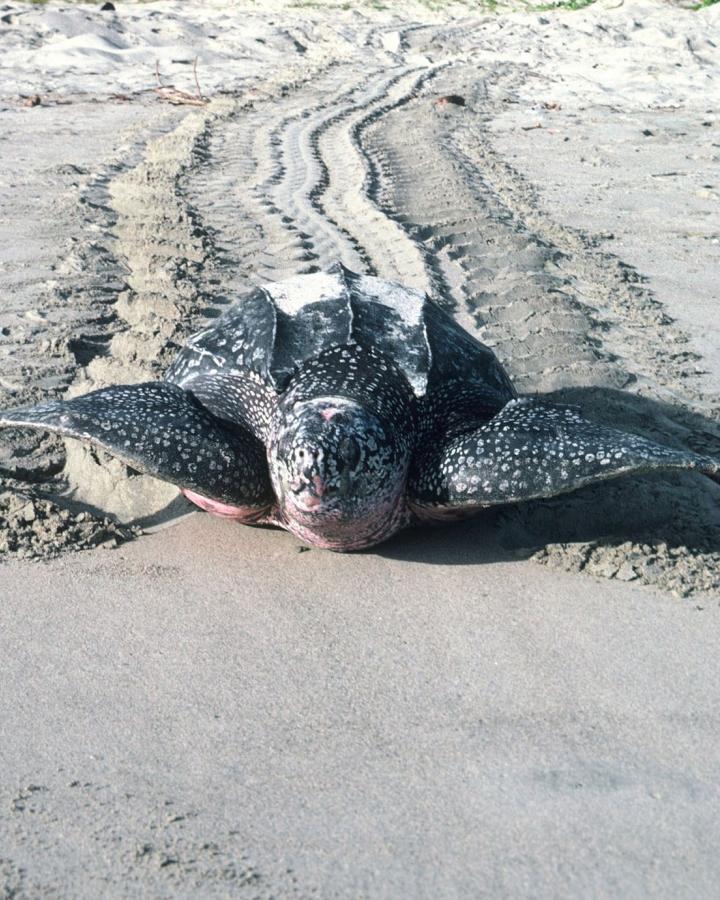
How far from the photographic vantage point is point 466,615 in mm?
2471

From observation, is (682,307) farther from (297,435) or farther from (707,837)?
(707,837)

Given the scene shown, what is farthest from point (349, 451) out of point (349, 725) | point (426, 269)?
point (426, 269)

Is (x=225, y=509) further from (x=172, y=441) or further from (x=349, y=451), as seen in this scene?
(x=349, y=451)

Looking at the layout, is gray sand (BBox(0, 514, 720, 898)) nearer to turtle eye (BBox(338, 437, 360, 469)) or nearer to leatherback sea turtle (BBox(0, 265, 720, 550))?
leatherback sea turtle (BBox(0, 265, 720, 550))

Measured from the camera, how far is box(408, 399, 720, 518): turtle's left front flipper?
2.52 meters

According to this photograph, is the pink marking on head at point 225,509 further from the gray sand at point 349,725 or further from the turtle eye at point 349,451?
the turtle eye at point 349,451

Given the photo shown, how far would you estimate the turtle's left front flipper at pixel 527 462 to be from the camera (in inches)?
99.3

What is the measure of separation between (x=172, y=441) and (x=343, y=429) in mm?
A: 407

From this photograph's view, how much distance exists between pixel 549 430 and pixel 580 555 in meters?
0.31

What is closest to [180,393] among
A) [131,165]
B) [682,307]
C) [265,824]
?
[265,824]

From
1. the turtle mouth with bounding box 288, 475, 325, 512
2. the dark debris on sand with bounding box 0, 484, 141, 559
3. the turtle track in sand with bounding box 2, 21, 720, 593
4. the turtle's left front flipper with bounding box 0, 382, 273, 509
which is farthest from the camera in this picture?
the turtle track in sand with bounding box 2, 21, 720, 593

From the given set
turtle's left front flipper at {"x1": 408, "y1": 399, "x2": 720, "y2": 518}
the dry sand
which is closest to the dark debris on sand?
the dry sand

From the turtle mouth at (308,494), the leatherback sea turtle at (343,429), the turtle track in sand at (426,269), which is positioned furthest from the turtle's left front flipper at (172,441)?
the turtle track in sand at (426,269)

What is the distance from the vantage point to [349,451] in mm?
2479
